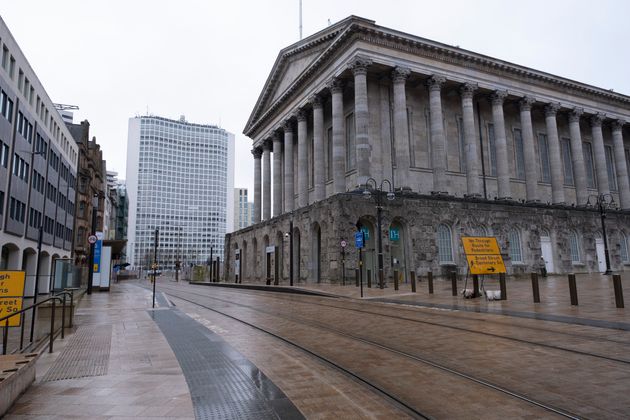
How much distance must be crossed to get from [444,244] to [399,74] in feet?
52.0

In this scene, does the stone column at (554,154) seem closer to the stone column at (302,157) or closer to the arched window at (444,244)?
the arched window at (444,244)

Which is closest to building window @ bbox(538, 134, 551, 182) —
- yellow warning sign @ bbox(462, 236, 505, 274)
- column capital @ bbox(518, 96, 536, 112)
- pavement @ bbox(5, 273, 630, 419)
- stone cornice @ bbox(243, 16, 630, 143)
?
stone cornice @ bbox(243, 16, 630, 143)

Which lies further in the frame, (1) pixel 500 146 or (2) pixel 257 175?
(2) pixel 257 175

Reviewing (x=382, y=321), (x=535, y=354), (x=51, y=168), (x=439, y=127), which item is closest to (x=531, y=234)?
(x=439, y=127)

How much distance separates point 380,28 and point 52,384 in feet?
126

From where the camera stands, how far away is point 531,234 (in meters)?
40.3

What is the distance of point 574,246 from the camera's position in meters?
43.9

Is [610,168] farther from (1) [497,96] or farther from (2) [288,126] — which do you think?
(2) [288,126]

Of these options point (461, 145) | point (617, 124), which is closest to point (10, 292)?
point (461, 145)

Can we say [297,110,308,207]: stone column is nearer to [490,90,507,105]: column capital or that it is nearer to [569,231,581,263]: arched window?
[490,90,507,105]: column capital

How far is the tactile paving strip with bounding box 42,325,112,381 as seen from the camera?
7.14 m

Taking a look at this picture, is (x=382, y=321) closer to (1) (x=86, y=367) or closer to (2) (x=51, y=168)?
(1) (x=86, y=367)

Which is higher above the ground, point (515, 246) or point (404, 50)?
point (404, 50)

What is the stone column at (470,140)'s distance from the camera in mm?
41531
